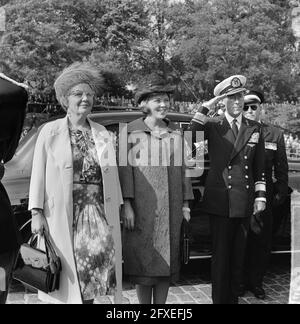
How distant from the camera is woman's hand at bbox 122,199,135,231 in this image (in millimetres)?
2982

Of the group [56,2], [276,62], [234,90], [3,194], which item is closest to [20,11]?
[56,2]

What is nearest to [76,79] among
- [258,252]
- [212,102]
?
[212,102]

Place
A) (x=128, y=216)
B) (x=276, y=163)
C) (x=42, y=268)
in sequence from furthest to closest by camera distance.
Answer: (x=276, y=163)
(x=128, y=216)
(x=42, y=268)

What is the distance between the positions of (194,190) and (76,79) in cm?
175

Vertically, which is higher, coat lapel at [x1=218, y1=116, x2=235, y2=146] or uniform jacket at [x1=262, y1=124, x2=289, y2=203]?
coat lapel at [x1=218, y1=116, x2=235, y2=146]

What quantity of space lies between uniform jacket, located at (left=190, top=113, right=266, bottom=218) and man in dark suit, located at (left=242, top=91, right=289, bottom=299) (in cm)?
53

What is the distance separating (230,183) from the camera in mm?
3324

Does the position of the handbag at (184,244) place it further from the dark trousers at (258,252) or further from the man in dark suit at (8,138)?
the man in dark suit at (8,138)

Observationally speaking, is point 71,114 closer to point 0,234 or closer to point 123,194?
point 123,194

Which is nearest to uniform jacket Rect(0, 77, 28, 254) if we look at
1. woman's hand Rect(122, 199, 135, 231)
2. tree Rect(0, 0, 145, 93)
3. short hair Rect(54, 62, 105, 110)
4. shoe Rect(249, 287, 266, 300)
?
short hair Rect(54, 62, 105, 110)

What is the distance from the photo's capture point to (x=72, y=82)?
2781 mm

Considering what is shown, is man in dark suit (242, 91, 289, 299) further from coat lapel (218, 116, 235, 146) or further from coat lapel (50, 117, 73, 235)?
coat lapel (50, 117, 73, 235)

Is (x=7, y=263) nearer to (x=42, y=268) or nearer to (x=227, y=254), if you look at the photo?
(x=42, y=268)

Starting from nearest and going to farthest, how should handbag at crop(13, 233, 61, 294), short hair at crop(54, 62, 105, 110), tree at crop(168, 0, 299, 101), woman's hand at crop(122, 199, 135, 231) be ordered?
handbag at crop(13, 233, 61, 294)
short hair at crop(54, 62, 105, 110)
woman's hand at crop(122, 199, 135, 231)
tree at crop(168, 0, 299, 101)
